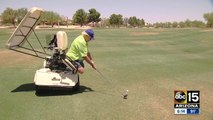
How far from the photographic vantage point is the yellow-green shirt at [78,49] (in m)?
7.79

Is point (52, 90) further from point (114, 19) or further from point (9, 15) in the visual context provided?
point (114, 19)

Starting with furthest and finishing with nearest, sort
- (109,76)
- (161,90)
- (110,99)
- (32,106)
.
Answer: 1. (109,76)
2. (161,90)
3. (110,99)
4. (32,106)

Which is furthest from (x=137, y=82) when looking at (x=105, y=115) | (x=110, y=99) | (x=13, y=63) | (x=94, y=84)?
(x=13, y=63)

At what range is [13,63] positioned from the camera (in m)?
13.0

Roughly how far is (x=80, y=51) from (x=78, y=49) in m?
0.10

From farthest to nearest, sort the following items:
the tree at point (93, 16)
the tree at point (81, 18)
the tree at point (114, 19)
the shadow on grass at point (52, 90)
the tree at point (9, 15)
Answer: the tree at point (114, 19) → the tree at point (93, 16) → the tree at point (81, 18) → the tree at point (9, 15) → the shadow on grass at point (52, 90)

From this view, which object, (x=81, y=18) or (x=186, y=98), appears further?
(x=81, y=18)

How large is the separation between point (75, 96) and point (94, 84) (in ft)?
5.29

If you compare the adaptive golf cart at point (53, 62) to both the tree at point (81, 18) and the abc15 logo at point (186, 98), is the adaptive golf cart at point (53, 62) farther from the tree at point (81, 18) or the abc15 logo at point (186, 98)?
the tree at point (81, 18)

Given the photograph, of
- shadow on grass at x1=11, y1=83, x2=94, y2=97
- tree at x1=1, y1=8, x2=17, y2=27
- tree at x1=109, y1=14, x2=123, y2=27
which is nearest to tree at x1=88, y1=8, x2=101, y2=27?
tree at x1=109, y1=14, x2=123, y2=27

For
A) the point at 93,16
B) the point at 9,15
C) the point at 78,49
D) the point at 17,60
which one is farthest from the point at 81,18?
the point at 78,49

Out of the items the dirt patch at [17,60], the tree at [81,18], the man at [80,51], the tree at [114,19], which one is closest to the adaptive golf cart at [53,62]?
the man at [80,51]

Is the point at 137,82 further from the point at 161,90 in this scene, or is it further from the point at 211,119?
the point at 211,119

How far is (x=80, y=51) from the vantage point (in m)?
7.84
